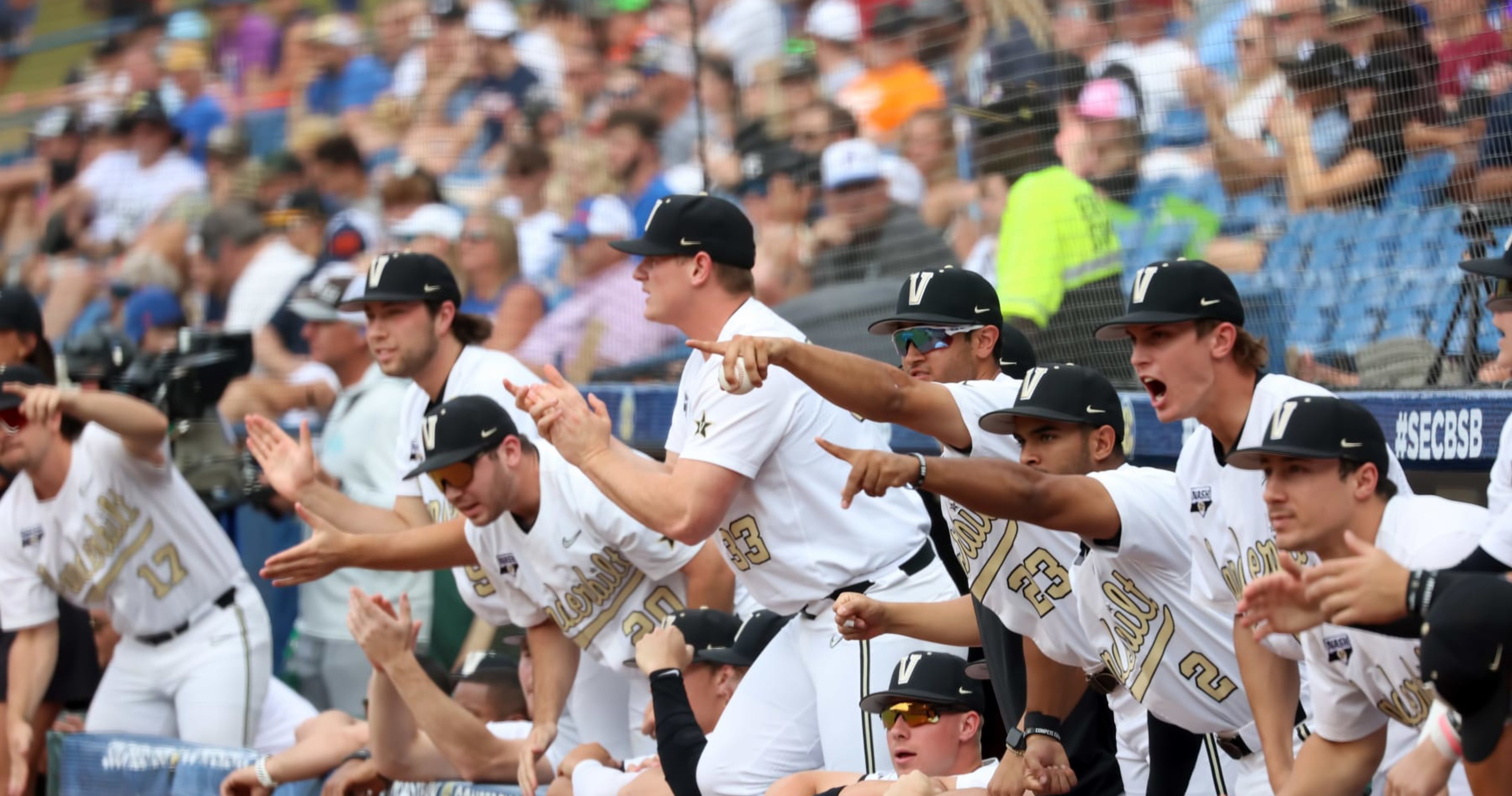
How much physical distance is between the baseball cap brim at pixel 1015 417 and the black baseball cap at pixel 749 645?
1.15 metres

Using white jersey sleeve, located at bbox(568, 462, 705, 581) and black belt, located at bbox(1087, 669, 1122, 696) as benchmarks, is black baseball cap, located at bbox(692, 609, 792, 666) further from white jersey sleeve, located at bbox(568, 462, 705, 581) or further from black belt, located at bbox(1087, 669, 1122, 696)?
black belt, located at bbox(1087, 669, 1122, 696)

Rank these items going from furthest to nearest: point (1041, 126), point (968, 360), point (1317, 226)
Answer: point (1041, 126) < point (1317, 226) < point (968, 360)

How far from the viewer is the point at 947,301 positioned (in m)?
4.63

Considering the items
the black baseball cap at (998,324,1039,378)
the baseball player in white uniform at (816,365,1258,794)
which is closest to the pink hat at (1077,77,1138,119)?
the black baseball cap at (998,324,1039,378)

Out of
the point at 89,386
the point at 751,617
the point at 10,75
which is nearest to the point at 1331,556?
the point at 751,617

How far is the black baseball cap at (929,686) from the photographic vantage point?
14.5 feet

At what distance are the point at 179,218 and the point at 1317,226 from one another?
25.7ft

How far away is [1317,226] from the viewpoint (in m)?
5.70

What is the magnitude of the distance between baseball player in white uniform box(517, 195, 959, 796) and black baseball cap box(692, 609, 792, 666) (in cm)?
18

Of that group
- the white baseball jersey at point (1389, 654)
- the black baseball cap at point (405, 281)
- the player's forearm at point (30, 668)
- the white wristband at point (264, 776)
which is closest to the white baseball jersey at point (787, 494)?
the white baseball jersey at point (1389, 654)

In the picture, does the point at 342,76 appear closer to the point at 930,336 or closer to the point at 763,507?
the point at 763,507

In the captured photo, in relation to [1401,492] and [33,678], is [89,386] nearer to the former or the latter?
[33,678]

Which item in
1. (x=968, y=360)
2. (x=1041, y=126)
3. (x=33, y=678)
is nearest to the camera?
(x=968, y=360)

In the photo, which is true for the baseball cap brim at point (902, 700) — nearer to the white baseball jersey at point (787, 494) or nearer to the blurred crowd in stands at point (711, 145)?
the white baseball jersey at point (787, 494)
